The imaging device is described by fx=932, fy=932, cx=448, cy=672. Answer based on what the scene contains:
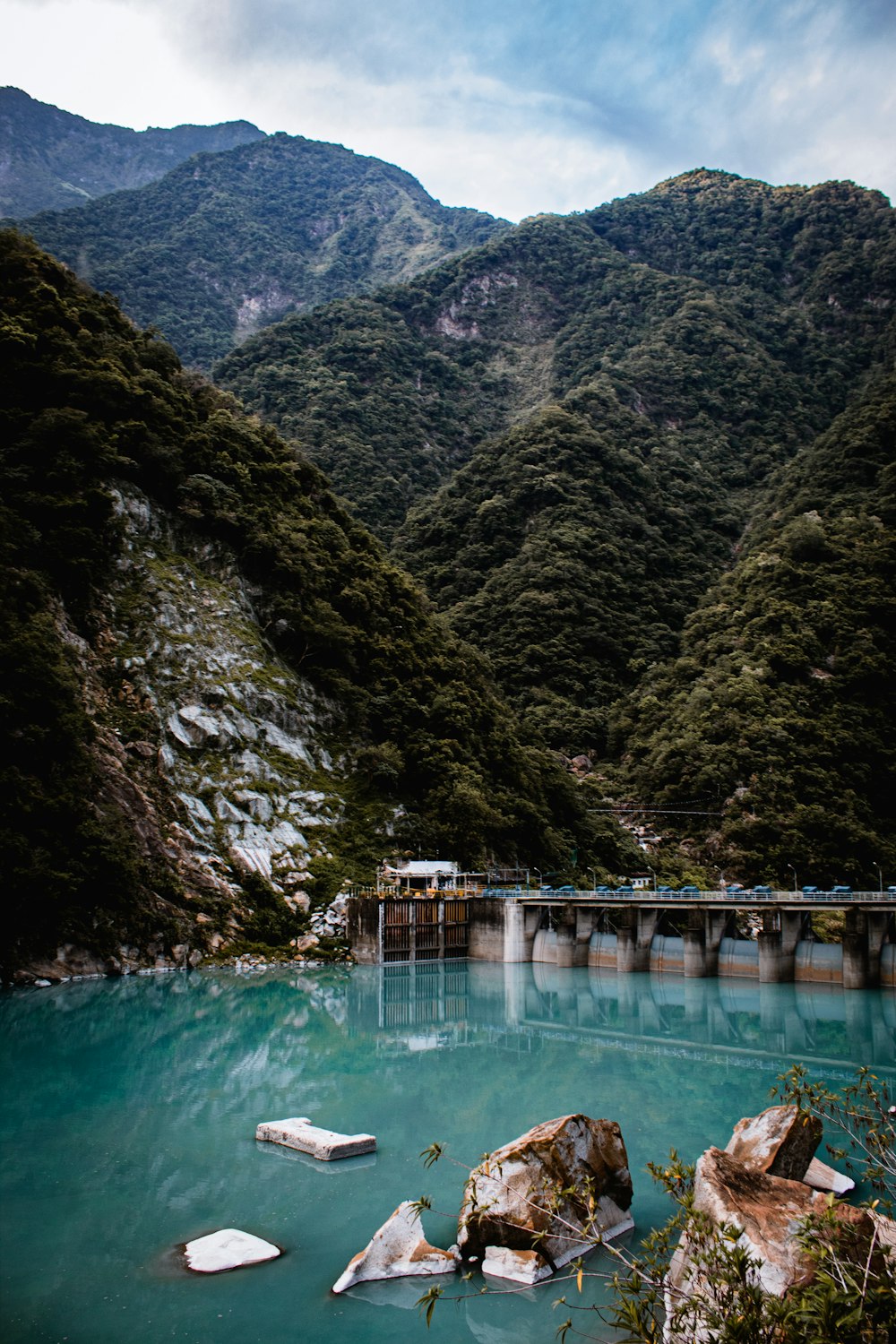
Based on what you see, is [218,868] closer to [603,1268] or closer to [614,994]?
[614,994]

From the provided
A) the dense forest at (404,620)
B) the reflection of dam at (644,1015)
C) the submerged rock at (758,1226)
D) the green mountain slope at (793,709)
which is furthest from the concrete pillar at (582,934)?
the submerged rock at (758,1226)

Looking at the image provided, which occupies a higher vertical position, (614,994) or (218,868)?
(218,868)

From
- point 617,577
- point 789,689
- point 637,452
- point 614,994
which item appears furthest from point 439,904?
point 637,452

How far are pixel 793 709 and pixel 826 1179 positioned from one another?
208ft

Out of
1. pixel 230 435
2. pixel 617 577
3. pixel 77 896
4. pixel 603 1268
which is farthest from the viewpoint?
pixel 617 577

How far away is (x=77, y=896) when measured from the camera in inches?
1612

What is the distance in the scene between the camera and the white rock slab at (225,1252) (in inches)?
510

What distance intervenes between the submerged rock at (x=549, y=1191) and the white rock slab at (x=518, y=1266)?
0.10 metres

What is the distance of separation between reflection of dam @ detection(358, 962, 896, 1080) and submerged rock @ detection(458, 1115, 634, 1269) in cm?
1550

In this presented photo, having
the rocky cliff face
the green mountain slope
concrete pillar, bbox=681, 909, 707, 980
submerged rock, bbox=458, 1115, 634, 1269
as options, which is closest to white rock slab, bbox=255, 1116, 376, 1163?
submerged rock, bbox=458, 1115, 634, 1269

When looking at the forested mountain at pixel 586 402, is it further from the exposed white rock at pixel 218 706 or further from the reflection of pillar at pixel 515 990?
the reflection of pillar at pixel 515 990

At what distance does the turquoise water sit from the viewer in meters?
12.0

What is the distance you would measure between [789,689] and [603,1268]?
224ft

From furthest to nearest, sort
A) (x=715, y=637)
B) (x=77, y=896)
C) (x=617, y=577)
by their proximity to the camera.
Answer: (x=617, y=577) → (x=715, y=637) → (x=77, y=896)
